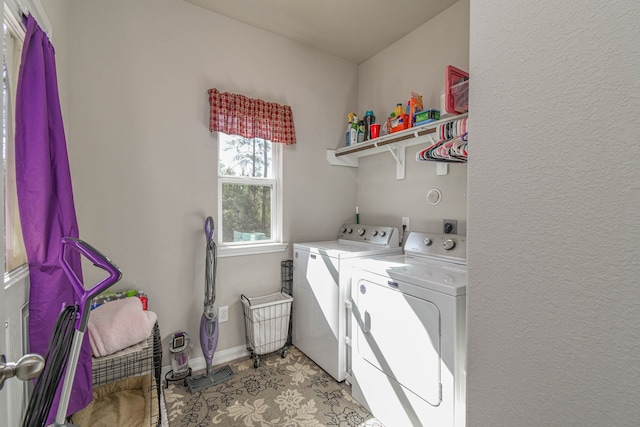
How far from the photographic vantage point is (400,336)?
1659 millimetres

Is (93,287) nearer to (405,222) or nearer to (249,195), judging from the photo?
(249,195)

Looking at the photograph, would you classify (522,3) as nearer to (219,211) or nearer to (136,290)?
(219,211)

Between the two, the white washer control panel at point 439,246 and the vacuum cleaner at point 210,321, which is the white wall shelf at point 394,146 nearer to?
the white washer control panel at point 439,246

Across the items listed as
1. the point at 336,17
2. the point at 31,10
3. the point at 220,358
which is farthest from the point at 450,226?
the point at 31,10

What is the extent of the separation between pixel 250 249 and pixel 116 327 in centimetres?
113

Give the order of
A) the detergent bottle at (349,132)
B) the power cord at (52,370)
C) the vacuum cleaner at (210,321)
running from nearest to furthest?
1. the power cord at (52,370)
2. the vacuum cleaner at (210,321)
3. the detergent bottle at (349,132)

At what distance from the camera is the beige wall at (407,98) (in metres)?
2.20

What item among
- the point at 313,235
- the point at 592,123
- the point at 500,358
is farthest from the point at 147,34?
the point at 500,358

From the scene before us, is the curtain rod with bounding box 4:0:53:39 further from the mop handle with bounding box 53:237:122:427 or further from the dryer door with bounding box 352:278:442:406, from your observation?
the dryer door with bounding box 352:278:442:406

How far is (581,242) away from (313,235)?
239 cm

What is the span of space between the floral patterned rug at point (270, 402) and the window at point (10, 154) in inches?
50.2

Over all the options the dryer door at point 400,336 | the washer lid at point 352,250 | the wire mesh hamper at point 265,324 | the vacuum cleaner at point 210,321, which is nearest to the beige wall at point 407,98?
the washer lid at point 352,250

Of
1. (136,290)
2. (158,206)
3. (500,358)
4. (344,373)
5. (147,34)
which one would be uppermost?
(147,34)

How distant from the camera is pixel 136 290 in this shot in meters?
2.05
